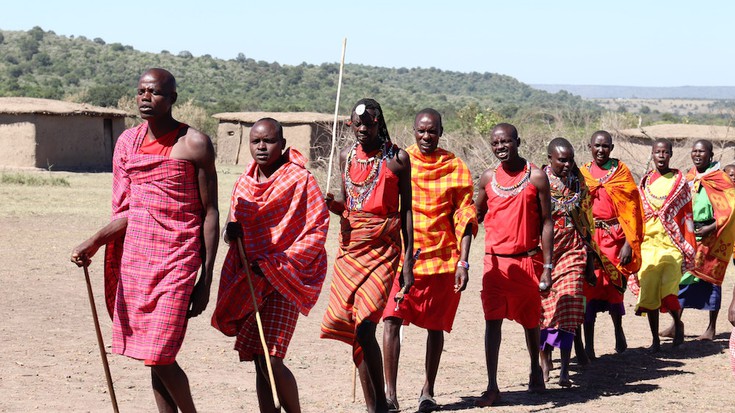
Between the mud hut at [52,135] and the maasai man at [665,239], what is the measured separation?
22.7 m

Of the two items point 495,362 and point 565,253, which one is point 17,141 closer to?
point 565,253

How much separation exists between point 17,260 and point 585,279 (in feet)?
24.3

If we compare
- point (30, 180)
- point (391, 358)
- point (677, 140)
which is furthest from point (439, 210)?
point (677, 140)

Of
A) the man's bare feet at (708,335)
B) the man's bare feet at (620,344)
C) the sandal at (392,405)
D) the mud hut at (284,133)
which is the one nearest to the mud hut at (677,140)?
the mud hut at (284,133)

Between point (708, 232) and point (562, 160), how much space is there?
3.27 meters

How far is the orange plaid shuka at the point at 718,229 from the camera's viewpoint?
10.4 meters

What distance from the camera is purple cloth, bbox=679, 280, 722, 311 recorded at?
1036 cm

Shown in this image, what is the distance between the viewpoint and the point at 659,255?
9.74m

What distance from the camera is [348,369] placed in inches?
314

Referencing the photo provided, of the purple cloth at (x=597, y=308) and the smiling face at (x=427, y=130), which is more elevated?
the smiling face at (x=427, y=130)

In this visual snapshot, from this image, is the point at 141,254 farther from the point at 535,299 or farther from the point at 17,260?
the point at 17,260

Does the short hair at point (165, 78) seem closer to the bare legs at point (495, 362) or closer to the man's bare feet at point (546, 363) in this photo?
the bare legs at point (495, 362)

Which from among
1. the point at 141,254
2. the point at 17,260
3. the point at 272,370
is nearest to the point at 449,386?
the point at 272,370

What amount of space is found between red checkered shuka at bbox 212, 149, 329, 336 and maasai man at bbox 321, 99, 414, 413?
0.73 meters
